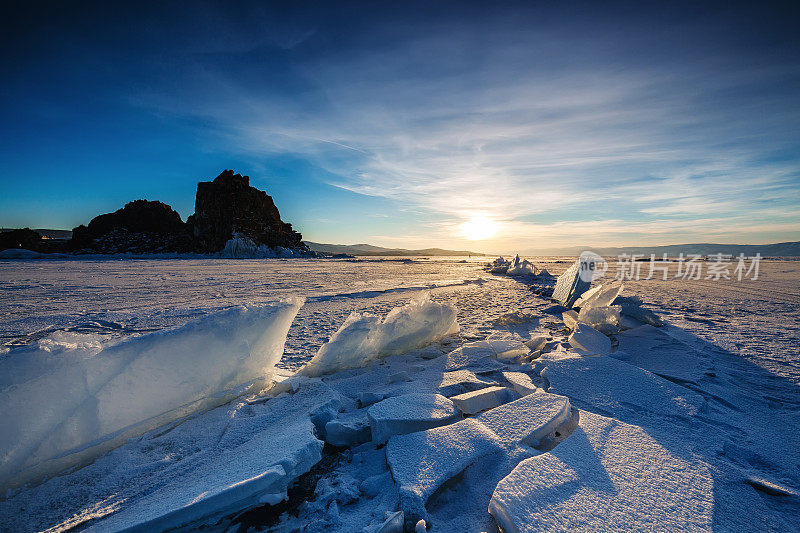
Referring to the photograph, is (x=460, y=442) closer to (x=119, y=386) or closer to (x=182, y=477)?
(x=182, y=477)

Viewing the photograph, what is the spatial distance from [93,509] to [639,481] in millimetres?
1914

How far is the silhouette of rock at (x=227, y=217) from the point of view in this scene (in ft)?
101

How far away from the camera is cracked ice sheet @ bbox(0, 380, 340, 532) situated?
0.97 meters

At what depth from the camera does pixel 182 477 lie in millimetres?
1205

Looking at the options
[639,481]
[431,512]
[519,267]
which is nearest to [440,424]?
[431,512]

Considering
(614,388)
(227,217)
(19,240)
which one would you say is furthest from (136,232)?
(614,388)

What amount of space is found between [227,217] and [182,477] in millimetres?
34705

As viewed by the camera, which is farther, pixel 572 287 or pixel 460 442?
pixel 572 287

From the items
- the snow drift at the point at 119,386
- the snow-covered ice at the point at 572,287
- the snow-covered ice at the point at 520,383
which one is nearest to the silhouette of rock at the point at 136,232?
the snow drift at the point at 119,386

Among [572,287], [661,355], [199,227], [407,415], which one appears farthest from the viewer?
[199,227]

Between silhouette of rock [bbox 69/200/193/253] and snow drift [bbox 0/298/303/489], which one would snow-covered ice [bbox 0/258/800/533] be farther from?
silhouette of rock [bbox 69/200/193/253]

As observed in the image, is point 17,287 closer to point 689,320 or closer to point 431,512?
point 431,512

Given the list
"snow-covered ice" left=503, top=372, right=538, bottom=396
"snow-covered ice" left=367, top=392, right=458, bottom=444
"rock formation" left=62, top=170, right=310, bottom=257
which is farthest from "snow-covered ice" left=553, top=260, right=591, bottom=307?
"rock formation" left=62, top=170, right=310, bottom=257

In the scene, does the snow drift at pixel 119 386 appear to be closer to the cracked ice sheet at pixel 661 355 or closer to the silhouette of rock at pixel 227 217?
the cracked ice sheet at pixel 661 355
